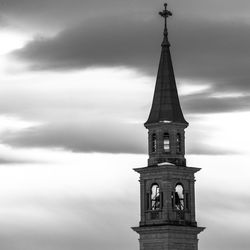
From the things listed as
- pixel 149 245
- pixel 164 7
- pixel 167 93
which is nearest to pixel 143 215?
pixel 149 245

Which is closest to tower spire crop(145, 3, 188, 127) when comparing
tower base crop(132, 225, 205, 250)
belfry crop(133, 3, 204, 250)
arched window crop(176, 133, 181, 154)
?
belfry crop(133, 3, 204, 250)

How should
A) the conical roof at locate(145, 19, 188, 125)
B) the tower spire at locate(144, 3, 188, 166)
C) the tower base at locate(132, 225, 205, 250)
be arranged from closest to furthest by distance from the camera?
the tower base at locate(132, 225, 205, 250), the tower spire at locate(144, 3, 188, 166), the conical roof at locate(145, 19, 188, 125)

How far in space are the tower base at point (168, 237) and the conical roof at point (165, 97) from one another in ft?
33.3

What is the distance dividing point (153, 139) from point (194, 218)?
8529mm

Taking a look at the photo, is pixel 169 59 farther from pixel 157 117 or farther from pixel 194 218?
pixel 194 218

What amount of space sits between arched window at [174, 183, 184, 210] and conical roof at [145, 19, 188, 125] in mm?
6339

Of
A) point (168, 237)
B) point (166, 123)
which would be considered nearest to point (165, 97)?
point (166, 123)

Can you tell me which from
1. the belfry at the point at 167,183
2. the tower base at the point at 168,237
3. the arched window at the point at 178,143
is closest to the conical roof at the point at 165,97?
the belfry at the point at 167,183

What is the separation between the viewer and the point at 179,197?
448ft

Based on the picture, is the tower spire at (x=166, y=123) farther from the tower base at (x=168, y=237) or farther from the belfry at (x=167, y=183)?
the tower base at (x=168, y=237)

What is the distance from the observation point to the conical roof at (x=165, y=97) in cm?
13575

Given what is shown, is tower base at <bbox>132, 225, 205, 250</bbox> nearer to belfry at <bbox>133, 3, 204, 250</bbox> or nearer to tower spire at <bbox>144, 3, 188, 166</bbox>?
belfry at <bbox>133, 3, 204, 250</bbox>

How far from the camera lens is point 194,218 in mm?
136375

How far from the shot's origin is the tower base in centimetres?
13375
